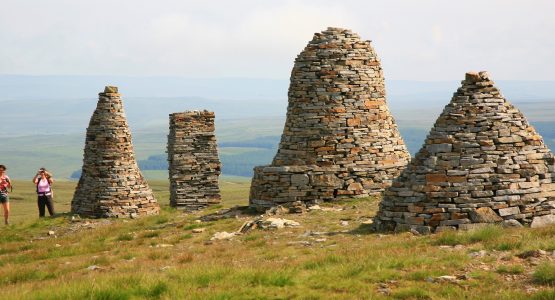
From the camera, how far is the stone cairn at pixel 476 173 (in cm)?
1483

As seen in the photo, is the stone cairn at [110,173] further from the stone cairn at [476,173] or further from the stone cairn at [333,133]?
the stone cairn at [476,173]

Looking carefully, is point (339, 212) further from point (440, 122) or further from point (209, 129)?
point (209, 129)

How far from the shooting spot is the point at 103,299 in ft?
32.5

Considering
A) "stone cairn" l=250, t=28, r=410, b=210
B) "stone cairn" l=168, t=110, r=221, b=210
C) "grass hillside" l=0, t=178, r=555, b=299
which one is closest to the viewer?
"grass hillside" l=0, t=178, r=555, b=299

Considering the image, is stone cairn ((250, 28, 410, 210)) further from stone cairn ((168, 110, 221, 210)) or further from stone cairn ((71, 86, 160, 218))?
stone cairn ((168, 110, 221, 210))

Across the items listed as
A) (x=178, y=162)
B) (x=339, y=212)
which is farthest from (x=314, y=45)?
(x=178, y=162)

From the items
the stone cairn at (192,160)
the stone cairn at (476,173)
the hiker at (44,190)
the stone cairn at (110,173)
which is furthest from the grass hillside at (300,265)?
the stone cairn at (192,160)

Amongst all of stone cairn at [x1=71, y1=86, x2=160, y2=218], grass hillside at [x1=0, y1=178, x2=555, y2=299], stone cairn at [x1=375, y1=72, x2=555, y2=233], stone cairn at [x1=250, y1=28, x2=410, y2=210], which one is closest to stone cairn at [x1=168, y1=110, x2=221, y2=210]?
stone cairn at [x1=71, y1=86, x2=160, y2=218]

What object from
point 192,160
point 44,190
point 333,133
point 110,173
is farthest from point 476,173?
point 192,160

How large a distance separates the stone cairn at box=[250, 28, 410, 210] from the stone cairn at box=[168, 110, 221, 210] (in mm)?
12504

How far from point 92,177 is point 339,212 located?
38.2 feet

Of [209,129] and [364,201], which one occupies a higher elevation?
[209,129]

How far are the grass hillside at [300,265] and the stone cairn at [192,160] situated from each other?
A: 14425mm

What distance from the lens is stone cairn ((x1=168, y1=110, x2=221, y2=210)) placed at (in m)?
34.2
